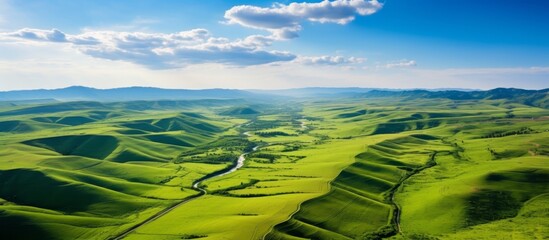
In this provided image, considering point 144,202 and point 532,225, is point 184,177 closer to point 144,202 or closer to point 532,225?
point 144,202

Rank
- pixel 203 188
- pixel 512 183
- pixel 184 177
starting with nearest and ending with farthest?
pixel 512 183 < pixel 203 188 < pixel 184 177

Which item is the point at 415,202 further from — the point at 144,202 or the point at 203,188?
the point at 144,202

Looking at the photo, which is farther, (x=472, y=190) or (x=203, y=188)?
(x=203, y=188)

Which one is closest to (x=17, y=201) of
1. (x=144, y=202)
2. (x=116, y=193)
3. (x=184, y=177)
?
(x=116, y=193)

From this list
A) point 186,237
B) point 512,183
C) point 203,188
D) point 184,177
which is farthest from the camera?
point 184,177

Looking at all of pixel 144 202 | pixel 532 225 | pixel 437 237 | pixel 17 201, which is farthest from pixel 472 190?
pixel 17 201

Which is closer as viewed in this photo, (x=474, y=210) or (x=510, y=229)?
(x=510, y=229)

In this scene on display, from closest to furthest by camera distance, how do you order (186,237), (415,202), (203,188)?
(186,237), (415,202), (203,188)

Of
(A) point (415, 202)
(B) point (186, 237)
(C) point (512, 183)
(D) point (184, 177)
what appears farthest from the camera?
(D) point (184, 177)

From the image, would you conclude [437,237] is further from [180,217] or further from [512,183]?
[180,217]
